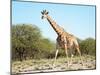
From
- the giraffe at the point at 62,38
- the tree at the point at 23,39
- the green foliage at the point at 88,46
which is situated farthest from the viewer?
the green foliage at the point at 88,46

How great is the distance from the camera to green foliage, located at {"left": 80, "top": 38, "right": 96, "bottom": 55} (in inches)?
108

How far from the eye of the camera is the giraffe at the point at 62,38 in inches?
101

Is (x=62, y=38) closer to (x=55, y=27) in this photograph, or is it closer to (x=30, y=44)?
(x=55, y=27)

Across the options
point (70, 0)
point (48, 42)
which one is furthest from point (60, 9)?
point (48, 42)

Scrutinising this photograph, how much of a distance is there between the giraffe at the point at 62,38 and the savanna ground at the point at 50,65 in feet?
0.35

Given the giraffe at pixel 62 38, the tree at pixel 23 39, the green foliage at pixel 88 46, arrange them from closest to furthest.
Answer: the tree at pixel 23 39, the giraffe at pixel 62 38, the green foliage at pixel 88 46

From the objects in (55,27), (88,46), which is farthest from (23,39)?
(88,46)

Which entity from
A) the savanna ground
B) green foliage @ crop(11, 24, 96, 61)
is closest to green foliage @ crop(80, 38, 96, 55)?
the savanna ground

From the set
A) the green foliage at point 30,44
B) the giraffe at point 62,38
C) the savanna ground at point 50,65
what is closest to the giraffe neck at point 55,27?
the giraffe at point 62,38

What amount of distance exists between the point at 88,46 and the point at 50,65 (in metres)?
0.52

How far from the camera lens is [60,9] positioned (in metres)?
2.63

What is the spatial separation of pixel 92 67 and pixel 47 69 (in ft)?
1.86

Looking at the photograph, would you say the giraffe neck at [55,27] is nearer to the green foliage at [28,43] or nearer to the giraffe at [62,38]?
the giraffe at [62,38]

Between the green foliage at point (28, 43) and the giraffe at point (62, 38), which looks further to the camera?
the giraffe at point (62, 38)
